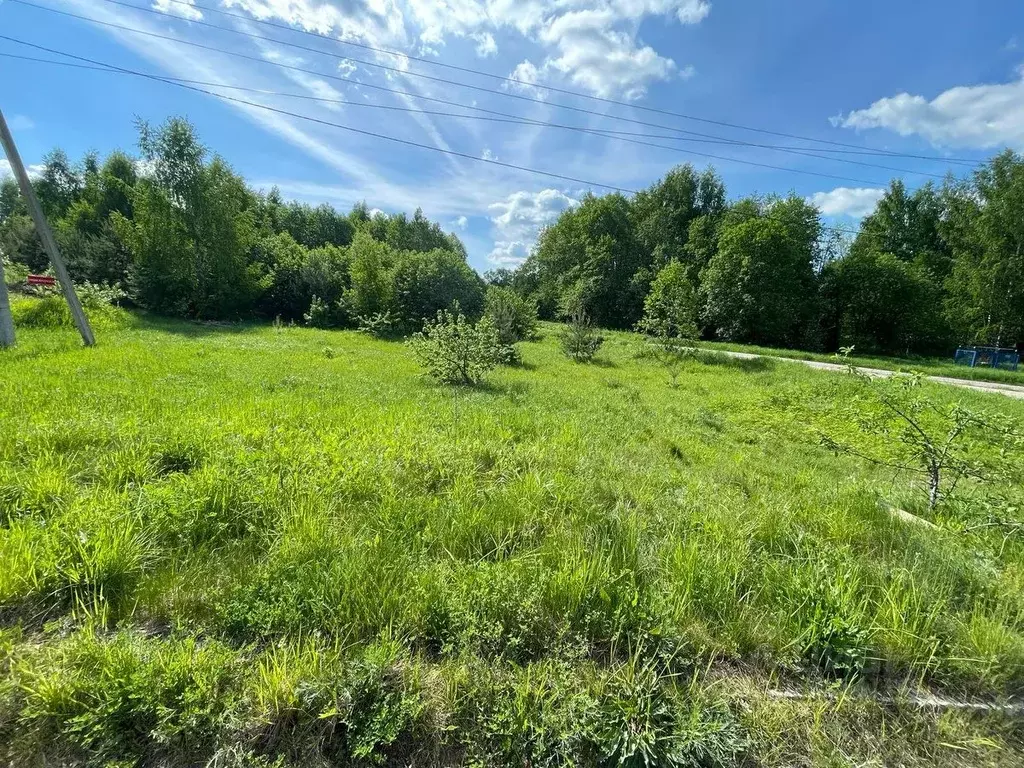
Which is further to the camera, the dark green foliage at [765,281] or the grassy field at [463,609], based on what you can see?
the dark green foliage at [765,281]

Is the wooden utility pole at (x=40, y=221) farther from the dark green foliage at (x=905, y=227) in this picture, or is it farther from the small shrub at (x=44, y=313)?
the dark green foliage at (x=905, y=227)

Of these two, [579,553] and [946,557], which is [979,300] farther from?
[579,553]


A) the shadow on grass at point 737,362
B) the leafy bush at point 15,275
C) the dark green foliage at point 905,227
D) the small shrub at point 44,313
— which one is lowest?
the shadow on grass at point 737,362

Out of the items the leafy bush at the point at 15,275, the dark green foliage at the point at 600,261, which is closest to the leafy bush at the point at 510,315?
the dark green foliage at the point at 600,261

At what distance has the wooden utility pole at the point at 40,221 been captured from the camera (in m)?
9.66

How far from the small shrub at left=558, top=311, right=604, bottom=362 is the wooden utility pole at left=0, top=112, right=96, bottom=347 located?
17.4 metres

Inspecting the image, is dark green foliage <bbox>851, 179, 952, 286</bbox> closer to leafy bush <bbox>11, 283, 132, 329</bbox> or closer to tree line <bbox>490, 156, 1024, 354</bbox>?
tree line <bbox>490, 156, 1024, 354</bbox>

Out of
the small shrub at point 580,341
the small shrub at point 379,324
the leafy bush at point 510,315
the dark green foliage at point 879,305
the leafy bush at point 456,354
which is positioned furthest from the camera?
the dark green foliage at point 879,305

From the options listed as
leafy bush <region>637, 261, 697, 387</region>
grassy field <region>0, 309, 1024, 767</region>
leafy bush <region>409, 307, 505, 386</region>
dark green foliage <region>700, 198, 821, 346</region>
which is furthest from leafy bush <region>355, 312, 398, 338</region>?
dark green foliage <region>700, 198, 821, 346</region>

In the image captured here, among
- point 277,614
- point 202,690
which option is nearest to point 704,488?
point 277,614

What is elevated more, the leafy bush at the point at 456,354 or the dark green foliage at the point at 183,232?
the dark green foliage at the point at 183,232

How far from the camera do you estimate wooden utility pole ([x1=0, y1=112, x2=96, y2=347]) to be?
380 inches

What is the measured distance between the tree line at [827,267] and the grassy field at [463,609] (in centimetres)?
2154

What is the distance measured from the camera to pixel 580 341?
20484 millimetres
